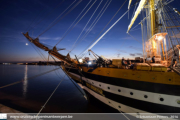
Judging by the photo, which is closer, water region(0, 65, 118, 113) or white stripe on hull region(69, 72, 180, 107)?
white stripe on hull region(69, 72, 180, 107)

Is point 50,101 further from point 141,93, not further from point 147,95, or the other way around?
point 147,95

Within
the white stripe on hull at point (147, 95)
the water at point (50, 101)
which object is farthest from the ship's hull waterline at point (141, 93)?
the water at point (50, 101)

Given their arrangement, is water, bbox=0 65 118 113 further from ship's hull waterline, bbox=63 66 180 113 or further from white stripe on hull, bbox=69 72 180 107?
white stripe on hull, bbox=69 72 180 107

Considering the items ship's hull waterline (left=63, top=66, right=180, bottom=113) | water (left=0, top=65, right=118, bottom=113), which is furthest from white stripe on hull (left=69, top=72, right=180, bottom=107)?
water (left=0, top=65, right=118, bottom=113)

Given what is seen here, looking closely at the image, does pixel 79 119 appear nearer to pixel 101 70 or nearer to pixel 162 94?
pixel 101 70

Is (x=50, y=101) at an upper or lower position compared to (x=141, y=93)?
lower

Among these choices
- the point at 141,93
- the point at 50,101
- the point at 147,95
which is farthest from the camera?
the point at 50,101

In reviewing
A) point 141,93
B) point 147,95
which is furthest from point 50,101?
point 147,95

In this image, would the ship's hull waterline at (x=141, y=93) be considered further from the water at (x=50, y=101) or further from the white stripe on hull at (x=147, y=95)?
the water at (x=50, y=101)

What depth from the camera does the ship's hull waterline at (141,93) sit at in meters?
5.45

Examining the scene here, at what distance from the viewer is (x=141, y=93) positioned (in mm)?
6117

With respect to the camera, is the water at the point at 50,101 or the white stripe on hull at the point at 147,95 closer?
the white stripe on hull at the point at 147,95

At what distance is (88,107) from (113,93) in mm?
5474

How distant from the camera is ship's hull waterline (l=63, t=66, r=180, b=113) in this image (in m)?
5.45
